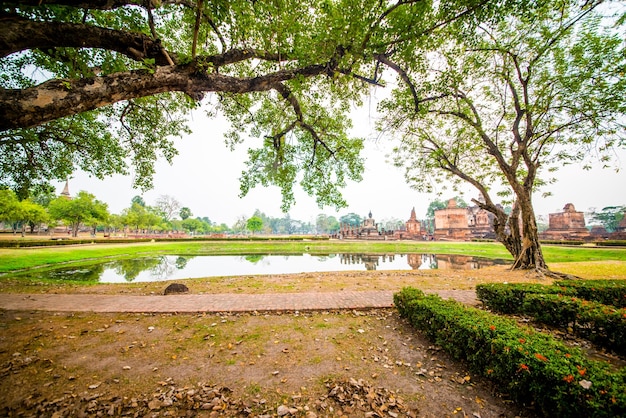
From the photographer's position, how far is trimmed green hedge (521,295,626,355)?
421 centimetres

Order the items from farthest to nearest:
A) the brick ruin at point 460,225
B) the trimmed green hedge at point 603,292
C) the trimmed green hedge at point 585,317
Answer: the brick ruin at point 460,225
the trimmed green hedge at point 603,292
the trimmed green hedge at point 585,317

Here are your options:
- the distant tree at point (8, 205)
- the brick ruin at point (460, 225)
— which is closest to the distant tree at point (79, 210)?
the distant tree at point (8, 205)

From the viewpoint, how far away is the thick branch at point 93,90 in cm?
331

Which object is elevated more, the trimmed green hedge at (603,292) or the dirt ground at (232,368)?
the trimmed green hedge at (603,292)

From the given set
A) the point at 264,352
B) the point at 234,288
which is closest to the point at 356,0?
the point at 264,352

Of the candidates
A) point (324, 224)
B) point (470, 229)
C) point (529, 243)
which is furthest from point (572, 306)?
point (324, 224)

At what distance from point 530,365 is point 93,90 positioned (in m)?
7.49

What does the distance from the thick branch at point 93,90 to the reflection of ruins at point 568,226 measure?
165 ft

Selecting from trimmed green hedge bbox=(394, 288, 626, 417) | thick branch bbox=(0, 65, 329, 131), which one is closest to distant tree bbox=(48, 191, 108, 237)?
thick branch bbox=(0, 65, 329, 131)

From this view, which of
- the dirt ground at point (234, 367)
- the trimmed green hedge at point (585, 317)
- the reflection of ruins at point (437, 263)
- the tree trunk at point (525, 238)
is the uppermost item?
the tree trunk at point (525, 238)

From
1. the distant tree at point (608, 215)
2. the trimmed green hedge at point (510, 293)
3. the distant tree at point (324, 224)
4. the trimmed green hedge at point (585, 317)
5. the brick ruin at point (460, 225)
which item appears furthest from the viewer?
the distant tree at point (324, 224)

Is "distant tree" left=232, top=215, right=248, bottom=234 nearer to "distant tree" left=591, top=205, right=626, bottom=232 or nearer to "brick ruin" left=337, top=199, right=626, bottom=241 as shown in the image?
"brick ruin" left=337, top=199, right=626, bottom=241

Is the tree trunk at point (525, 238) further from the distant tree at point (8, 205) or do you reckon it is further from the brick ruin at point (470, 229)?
the distant tree at point (8, 205)

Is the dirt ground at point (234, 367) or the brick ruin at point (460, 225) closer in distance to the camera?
the dirt ground at point (234, 367)
